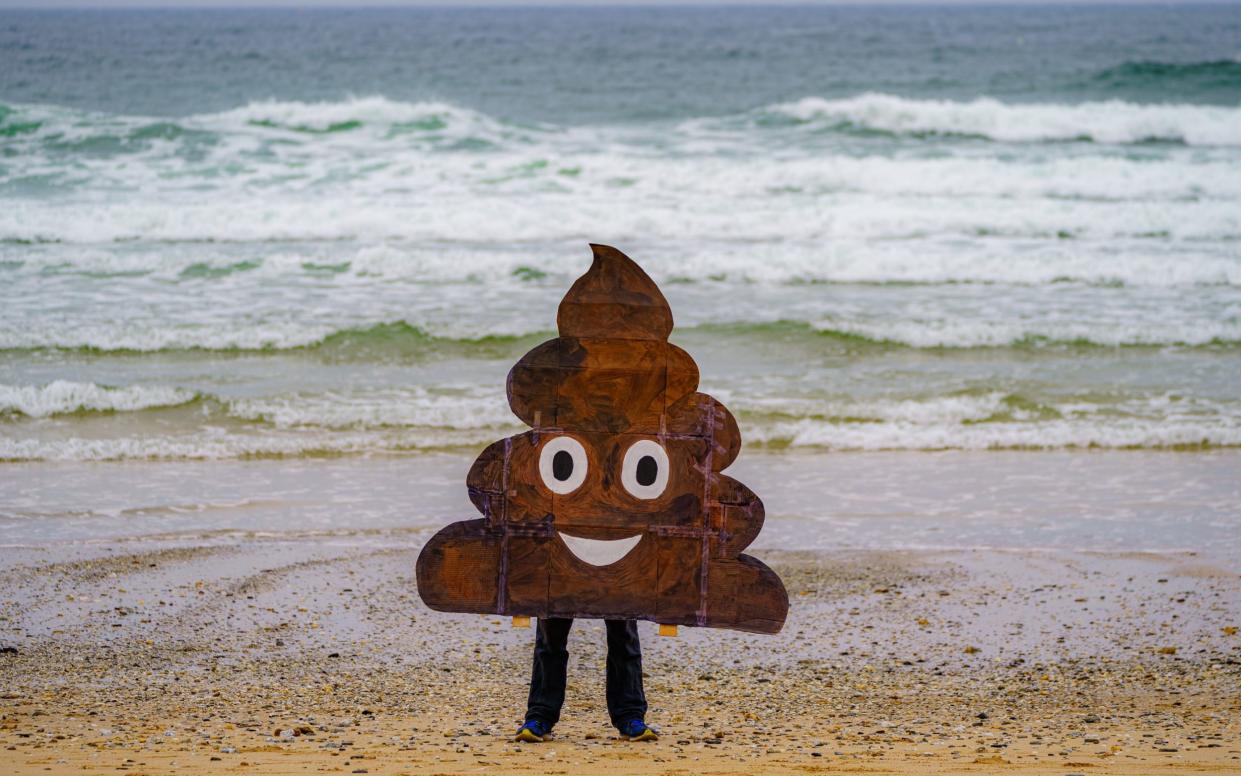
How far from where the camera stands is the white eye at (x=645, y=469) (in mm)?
3836

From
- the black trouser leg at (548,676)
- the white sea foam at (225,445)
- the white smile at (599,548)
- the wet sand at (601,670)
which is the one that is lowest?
the wet sand at (601,670)

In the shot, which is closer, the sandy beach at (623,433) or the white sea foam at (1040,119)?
the sandy beach at (623,433)

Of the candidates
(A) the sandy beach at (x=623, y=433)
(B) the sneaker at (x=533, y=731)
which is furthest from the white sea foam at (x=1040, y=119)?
(B) the sneaker at (x=533, y=731)

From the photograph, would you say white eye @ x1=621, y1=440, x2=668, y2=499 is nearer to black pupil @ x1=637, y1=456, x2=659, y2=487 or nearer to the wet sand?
black pupil @ x1=637, y1=456, x2=659, y2=487

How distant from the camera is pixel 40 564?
638cm

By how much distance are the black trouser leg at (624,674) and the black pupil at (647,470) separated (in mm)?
538

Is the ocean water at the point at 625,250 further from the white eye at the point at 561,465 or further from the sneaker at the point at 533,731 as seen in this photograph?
the white eye at the point at 561,465

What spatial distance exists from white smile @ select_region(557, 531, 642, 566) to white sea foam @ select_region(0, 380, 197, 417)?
6.94m

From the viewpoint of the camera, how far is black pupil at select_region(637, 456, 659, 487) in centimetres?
384

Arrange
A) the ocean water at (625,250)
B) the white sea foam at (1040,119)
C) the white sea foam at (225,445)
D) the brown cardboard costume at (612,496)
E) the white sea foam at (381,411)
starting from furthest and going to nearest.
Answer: the white sea foam at (1040,119) < the ocean water at (625,250) < the white sea foam at (381,411) < the white sea foam at (225,445) < the brown cardboard costume at (612,496)

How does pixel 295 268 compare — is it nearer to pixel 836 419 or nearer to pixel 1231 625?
pixel 836 419

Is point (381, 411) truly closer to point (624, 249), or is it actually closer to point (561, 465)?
point (561, 465)

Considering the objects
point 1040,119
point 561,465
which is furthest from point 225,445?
point 1040,119

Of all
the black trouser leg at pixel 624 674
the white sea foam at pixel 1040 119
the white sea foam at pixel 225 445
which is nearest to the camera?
the black trouser leg at pixel 624 674
